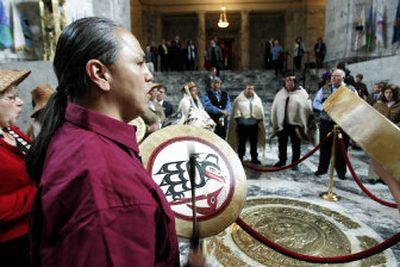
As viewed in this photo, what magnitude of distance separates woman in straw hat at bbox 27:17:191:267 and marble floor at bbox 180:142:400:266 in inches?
79.8

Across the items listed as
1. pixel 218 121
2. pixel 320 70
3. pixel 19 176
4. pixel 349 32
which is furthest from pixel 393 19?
pixel 19 176

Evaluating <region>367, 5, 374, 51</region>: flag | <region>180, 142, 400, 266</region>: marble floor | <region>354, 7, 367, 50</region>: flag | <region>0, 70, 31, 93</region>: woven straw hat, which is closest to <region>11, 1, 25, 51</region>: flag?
<region>180, 142, 400, 266</region>: marble floor

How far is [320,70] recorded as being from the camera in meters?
12.5

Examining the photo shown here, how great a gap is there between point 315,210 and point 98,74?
3455 mm

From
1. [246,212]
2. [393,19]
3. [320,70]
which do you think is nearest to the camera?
[246,212]

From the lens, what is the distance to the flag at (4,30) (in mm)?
6676

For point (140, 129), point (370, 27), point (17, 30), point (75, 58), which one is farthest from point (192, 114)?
point (370, 27)

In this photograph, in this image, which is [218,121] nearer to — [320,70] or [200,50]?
[320,70]

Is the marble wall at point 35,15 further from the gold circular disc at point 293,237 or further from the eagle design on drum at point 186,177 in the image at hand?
the eagle design on drum at point 186,177

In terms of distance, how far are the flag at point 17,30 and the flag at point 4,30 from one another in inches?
5.3

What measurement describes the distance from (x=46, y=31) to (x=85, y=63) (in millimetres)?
7433

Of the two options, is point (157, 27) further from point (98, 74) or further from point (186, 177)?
point (98, 74)

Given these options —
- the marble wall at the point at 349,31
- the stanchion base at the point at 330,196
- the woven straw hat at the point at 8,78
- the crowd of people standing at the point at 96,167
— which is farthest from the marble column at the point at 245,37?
the crowd of people standing at the point at 96,167

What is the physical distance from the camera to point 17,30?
7.13 meters
